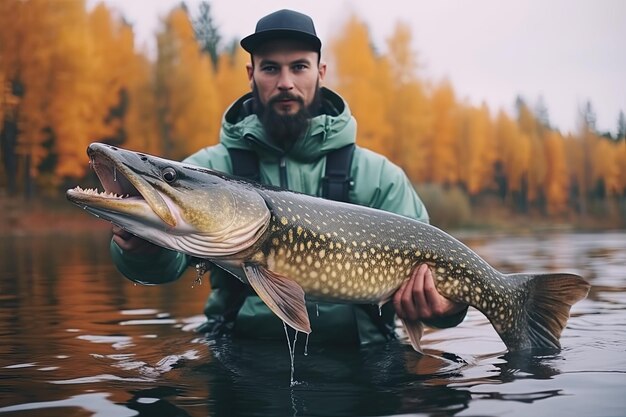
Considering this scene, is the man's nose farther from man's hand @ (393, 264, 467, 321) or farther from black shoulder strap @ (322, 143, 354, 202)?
man's hand @ (393, 264, 467, 321)

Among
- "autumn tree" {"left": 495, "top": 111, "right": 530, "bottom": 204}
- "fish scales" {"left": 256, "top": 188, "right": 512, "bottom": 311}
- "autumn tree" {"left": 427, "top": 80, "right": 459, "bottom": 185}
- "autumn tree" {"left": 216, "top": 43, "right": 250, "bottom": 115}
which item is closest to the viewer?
"fish scales" {"left": 256, "top": 188, "right": 512, "bottom": 311}

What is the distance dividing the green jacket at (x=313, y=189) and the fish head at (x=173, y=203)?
4.30 feet

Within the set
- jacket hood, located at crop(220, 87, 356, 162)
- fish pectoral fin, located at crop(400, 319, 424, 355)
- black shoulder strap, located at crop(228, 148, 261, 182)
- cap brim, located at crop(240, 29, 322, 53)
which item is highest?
cap brim, located at crop(240, 29, 322, 53)

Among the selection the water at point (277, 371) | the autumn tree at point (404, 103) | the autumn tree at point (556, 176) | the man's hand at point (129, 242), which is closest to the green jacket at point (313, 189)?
the water at point (277, 371)

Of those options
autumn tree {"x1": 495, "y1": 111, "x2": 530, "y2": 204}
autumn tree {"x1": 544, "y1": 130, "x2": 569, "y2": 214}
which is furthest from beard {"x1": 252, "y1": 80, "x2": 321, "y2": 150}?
autumn tree {"x1": 544, "y1": 130, "x2": 569, "y2": 214}

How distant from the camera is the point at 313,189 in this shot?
537 centimetres

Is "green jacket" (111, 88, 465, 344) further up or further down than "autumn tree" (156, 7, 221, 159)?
further down

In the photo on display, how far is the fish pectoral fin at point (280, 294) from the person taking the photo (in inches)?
151

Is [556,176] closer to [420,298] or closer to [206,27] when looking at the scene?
[206,27]

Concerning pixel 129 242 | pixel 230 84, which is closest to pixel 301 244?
pixel 129 242

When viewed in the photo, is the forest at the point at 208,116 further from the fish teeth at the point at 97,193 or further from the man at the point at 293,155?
the fish teeth at the point at 97,193

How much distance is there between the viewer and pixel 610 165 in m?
48.8

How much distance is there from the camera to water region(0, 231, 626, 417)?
137 inches

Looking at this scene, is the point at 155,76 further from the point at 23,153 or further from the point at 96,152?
the point at 96,152
